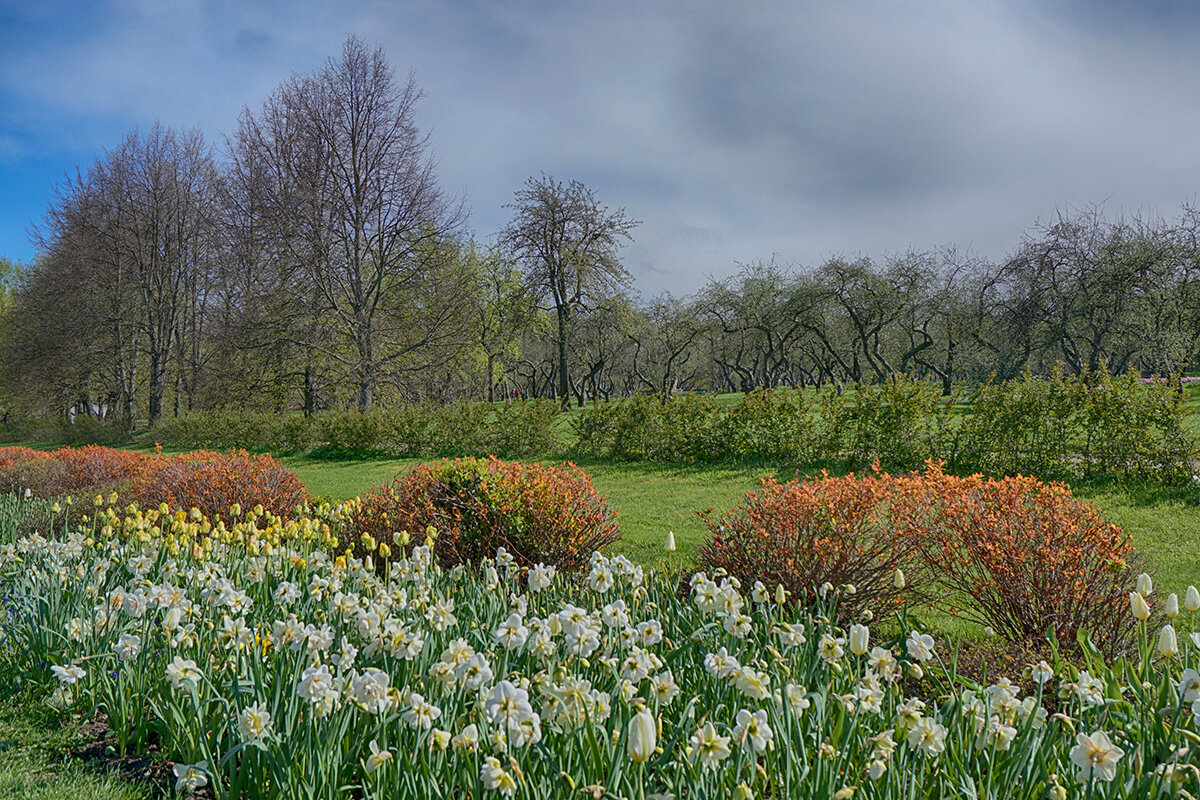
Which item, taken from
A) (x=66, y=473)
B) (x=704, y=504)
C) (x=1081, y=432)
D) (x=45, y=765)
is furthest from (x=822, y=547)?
(x=66, y=473)

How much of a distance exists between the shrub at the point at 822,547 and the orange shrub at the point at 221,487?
181 inches

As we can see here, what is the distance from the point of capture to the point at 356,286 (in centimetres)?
1984

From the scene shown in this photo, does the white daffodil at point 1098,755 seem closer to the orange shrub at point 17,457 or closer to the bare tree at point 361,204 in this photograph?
the orange shrub at point 17,457

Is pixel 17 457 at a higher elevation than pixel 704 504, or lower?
higher

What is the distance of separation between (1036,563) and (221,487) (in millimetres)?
6947

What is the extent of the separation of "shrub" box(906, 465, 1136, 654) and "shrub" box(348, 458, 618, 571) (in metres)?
2.38

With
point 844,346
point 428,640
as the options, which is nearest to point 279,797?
point 428,640

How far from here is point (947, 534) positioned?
400cm

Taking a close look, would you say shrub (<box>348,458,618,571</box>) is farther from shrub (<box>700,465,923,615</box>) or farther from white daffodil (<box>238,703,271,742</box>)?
white daffodil (<box>238,703,271,742</box>)

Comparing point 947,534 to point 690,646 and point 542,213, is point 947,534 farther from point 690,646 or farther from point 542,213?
point 542,213

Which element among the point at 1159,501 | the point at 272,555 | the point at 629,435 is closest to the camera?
the point at 272,555

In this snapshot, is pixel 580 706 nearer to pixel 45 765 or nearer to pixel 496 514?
pixel 45 765

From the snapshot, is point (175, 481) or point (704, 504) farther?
point (704, 504)

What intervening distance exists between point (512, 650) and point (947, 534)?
2.84 metres
